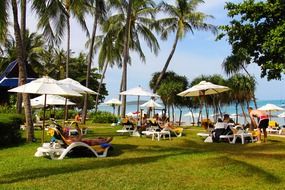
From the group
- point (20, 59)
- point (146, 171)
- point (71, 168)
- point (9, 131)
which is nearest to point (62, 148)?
point (71, 168)

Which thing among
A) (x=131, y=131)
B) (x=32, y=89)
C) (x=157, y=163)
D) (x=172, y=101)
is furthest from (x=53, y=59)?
(x=157, y=163)

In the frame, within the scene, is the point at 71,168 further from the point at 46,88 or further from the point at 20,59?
the point at 20,59

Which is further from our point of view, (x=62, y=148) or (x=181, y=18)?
(x=181, y=18)

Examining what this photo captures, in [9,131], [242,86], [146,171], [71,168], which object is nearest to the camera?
[146,171]

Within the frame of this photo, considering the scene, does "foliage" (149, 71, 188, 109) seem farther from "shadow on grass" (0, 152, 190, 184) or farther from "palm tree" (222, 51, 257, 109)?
"shadow on grass" (0, 152, 190, 184)

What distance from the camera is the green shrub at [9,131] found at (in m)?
11.9

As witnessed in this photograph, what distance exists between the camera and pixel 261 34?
36.5ft

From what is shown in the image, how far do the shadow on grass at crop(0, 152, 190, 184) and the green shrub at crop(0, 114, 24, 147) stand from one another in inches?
160

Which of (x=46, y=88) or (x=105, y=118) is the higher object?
(x=46, y=88)

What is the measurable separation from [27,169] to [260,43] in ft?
22.9

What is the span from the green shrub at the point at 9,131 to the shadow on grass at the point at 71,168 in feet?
13.4

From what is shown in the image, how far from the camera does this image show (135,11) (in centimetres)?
3066

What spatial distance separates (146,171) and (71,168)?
152cm

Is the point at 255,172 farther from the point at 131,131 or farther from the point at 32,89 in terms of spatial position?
the point at 131,131
